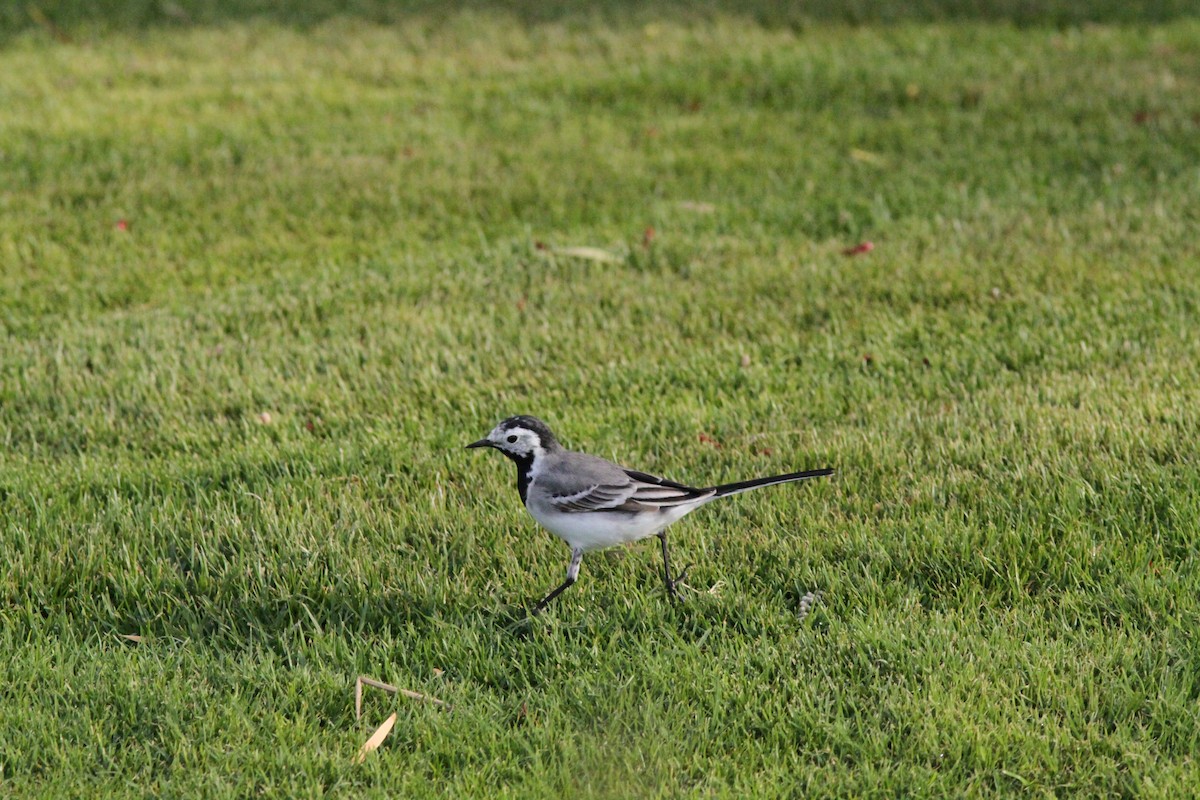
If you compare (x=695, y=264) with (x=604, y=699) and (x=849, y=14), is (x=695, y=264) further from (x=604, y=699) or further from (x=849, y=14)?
(x=849, y=14)

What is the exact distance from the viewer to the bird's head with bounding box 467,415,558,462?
4.62m

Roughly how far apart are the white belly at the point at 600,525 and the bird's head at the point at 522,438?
0.71ft

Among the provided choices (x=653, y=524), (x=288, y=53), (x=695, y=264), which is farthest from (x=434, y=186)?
(x=653, y=524)

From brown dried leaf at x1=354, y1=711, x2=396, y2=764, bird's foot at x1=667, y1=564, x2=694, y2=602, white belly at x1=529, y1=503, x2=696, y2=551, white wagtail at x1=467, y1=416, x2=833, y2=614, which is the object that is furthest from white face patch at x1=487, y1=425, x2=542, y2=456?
brown dried leaf at x1=354, y1=711, x2=396, y2=764

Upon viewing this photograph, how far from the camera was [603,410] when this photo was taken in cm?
607

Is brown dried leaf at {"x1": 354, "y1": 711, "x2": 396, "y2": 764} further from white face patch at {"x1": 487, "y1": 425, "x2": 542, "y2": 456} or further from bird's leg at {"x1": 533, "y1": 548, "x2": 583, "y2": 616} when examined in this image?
white face patch at {"x1": 487, "y1": 425, "x2": 542, "y2": 456}

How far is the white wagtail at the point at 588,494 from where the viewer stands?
14.5 ft

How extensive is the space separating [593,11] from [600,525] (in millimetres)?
9438

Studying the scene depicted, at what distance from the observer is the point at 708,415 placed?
19.5 feet

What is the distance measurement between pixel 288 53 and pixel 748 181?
4987mm

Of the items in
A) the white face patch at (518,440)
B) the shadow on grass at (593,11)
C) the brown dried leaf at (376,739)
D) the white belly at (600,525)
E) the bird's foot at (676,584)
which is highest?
the shadow on grass at (593,11)

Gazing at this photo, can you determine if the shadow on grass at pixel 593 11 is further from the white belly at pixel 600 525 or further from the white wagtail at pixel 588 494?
the white belly at pixel 600 525

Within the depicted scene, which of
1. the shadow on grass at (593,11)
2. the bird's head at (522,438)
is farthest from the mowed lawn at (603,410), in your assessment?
the shadow on grass at (593,11)

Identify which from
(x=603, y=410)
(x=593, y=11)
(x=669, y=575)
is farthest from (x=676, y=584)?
(x=593, y=11)
